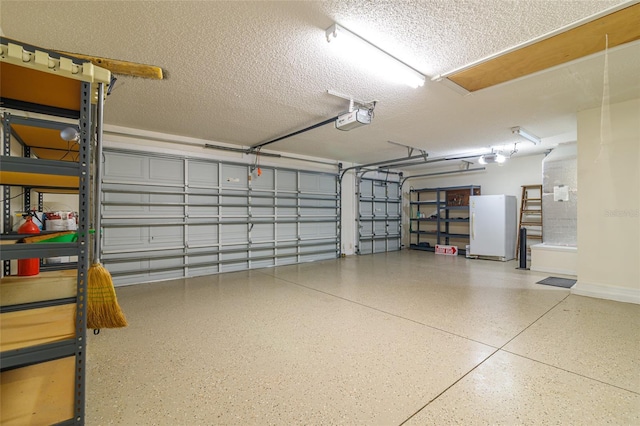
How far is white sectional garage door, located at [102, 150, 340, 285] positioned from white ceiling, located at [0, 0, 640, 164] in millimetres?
920

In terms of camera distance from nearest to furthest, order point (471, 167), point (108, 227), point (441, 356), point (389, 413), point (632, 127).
A: point (389, 413) < point (441, 356) < point (632, 127) < point (108, 227) < point (471, 167)

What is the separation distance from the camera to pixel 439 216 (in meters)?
8.60

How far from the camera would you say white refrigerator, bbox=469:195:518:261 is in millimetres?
6820

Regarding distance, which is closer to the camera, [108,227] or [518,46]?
[518,46]

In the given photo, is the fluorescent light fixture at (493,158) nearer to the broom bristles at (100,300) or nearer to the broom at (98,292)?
the broom at (98,292)

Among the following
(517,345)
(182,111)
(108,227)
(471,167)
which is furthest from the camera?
(471,167)

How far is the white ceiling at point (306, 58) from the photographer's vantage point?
1.87 metres

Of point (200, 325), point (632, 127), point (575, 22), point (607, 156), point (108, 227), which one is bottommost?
point (200, 325)

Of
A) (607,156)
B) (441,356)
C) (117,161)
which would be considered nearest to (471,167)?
(607,156)

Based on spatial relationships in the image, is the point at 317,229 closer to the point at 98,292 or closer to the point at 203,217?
the point at 203,217

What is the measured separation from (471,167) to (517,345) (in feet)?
22.5

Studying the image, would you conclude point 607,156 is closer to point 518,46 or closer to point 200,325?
point 518,46

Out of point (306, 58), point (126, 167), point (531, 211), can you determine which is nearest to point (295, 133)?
point (306, 58)

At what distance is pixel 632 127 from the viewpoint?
134 inches
